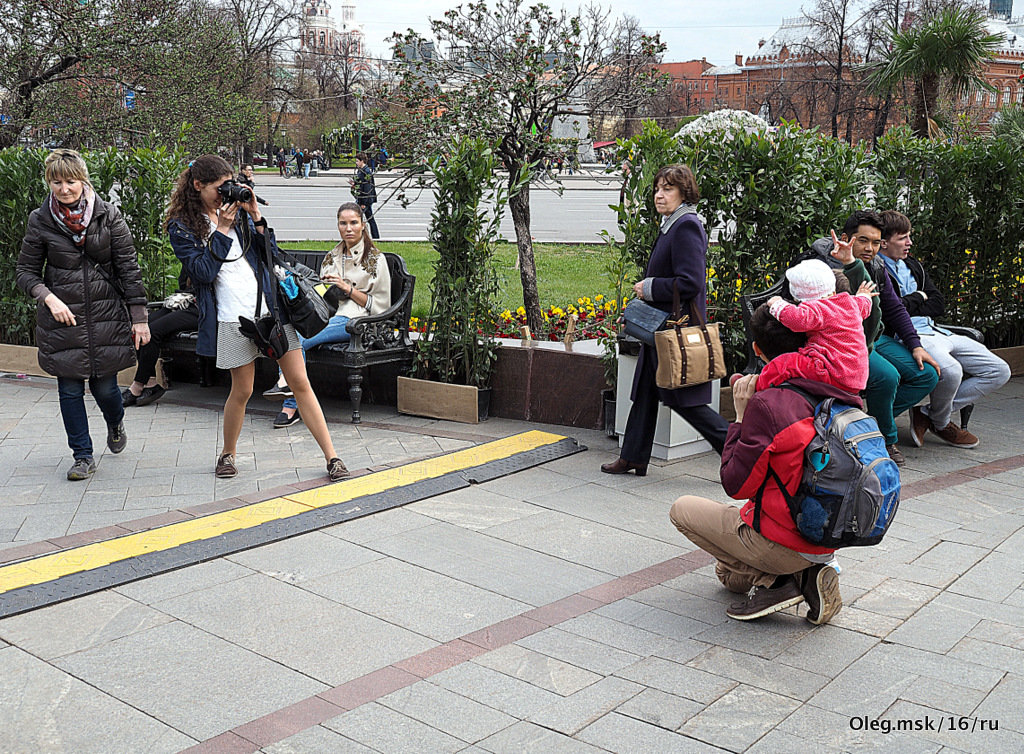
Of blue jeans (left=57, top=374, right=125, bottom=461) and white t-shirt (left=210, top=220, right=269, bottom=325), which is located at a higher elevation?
white t-shirt (left=210, top=220, right=269, bottom=325)

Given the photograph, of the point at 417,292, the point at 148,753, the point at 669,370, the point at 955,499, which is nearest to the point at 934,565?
the point at 955,499

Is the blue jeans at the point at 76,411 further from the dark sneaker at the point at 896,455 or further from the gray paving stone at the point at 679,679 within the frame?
the dark sneaker at the point at 896,455

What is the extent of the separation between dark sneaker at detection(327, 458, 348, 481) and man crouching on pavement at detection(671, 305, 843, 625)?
2.35m

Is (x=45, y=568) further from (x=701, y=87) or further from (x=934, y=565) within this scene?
(x=701, y=87)

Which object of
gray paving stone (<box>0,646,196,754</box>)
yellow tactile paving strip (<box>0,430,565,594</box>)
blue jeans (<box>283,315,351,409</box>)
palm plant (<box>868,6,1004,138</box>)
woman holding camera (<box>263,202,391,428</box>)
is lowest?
gray paving stone (<box>0,646,196,754</box>)

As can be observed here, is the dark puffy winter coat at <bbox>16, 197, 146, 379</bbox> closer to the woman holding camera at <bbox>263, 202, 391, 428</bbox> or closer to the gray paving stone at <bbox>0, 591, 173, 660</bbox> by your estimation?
the woman holding camera at <bbox>263, 202, 391, 428</bbox>

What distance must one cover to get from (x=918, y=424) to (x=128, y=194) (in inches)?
257

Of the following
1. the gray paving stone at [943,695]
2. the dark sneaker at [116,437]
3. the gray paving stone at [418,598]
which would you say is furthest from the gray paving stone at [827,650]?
the dark sneaker at [116,437]

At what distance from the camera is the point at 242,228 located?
18.8 ft

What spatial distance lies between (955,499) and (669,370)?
1.79 meters

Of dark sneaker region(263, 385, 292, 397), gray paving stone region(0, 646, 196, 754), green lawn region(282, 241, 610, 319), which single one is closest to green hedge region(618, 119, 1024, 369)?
green lawn region(282, 241, 610, 319)

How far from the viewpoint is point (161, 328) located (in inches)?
320

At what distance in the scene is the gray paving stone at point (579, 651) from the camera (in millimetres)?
3715

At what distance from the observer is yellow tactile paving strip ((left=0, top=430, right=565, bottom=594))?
4578 millimetres
